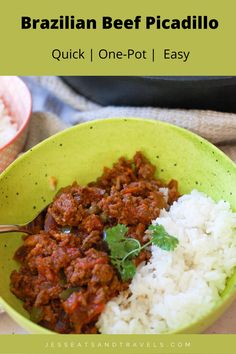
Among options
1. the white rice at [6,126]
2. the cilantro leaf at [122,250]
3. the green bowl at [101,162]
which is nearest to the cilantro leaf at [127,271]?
the cilantro leaf at [122,250]

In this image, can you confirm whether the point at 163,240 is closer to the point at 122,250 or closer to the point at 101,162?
the point at 122,250

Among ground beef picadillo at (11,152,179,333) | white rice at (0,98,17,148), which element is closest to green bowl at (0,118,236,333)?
ground beef picadillo at (11,152,179,333)

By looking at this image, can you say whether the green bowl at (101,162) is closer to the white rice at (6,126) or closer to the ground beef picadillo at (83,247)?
the ground beef picadillo at (83,247)

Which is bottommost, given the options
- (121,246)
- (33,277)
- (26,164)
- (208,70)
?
(33,277)
